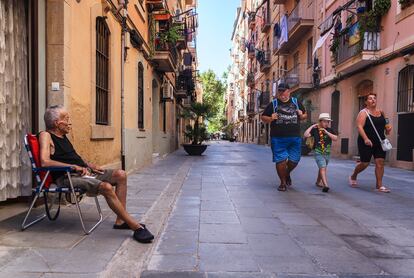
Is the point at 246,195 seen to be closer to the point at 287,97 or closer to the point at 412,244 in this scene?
the point at 287,97

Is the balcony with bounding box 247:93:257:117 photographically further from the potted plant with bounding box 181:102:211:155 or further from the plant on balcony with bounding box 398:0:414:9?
the plant on balcony with bounding box 398:0:414:9

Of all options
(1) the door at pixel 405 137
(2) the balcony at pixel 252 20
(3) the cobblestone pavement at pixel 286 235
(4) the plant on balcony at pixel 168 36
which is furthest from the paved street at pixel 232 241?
(2) the balcony at pixel 252 20

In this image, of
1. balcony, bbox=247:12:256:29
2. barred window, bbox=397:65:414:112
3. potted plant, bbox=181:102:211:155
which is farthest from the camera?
balcony, bbox=247:12:256:29

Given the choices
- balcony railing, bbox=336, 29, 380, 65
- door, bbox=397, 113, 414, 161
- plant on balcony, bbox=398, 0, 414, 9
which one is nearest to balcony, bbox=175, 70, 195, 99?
balcony railing, bbox=336, 29, 380, 65

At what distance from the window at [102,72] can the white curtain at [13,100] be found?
92.9 inches

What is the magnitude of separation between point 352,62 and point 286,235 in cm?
1361

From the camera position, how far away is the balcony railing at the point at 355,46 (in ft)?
50.0

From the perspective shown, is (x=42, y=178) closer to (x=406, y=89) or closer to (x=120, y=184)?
(x=120, y=184)

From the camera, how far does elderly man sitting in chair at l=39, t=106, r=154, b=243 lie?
4.01 m

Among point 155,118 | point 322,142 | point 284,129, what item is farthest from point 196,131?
point 284,129

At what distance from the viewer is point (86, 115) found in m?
6.71

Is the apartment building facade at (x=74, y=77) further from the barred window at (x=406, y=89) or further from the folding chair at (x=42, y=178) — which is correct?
the barred window at (x=406, y=89)

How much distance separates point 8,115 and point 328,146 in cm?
551

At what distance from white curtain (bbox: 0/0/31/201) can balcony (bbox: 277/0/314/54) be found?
795 inches
